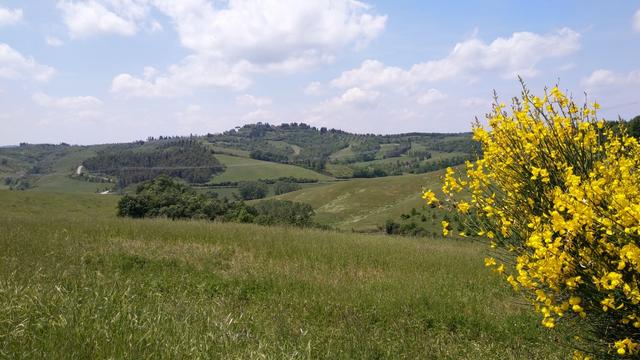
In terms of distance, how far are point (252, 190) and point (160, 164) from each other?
2258 inches

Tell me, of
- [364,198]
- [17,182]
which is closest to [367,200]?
[364,198]

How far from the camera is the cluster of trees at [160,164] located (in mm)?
140250

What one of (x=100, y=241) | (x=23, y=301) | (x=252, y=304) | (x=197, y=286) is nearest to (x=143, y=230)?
(x=100, y=241)

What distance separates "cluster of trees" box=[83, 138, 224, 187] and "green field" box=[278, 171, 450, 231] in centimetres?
4927

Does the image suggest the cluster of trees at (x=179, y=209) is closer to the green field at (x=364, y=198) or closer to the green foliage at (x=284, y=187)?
the green field at (x=364, y=198)

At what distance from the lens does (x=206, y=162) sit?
514ft

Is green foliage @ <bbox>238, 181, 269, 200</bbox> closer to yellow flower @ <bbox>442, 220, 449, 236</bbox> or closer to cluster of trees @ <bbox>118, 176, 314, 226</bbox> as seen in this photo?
cluster of trees @ <bbox>118, 176, 314, 226</bbox>

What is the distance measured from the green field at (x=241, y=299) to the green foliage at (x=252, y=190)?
353 feet

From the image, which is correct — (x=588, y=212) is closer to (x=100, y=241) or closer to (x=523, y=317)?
(x=523, y=317)

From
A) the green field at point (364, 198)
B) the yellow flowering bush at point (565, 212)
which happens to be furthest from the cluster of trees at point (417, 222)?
the yellow flowering bush at point (565, 212)

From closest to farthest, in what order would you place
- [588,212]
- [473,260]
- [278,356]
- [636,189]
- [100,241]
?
1. [588,212]
2. [636,189]
3. [278,356]
4. [100,241]
5. [473,260]

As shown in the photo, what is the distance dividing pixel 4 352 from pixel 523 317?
24.6ft

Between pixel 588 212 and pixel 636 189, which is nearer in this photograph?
pixel 588 212

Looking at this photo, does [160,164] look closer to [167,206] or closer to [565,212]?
[167,206]
